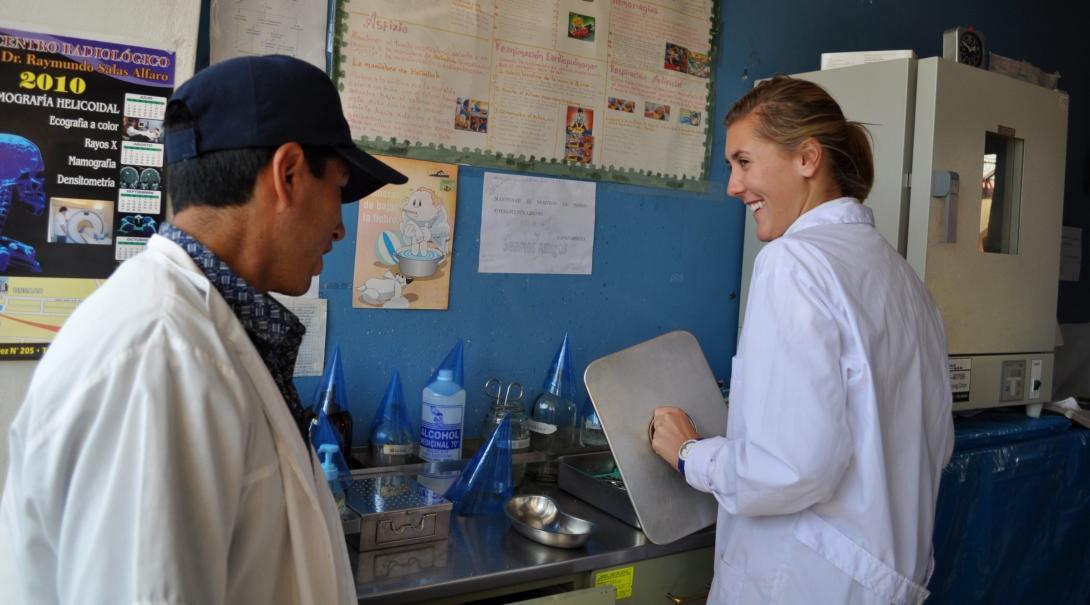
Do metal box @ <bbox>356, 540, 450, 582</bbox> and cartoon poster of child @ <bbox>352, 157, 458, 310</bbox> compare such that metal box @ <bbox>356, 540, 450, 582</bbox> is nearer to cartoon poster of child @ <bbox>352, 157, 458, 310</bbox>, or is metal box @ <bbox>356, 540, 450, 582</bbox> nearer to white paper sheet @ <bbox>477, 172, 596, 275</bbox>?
cartoon poster of child @ <bbox>352, 157, 458, 310</bbox>

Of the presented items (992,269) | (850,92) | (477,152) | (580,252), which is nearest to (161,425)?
(477,152)

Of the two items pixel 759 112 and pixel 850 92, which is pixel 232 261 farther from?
pixel 850 92

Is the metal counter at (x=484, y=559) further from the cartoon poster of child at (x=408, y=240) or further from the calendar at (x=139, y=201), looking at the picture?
the calendar at (x=139, y=201)

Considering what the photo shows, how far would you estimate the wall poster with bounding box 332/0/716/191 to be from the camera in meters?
2.01

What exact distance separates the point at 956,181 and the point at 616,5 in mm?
1026

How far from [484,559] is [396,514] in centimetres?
19

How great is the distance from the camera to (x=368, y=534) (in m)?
1.56

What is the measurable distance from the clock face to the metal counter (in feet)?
5.01

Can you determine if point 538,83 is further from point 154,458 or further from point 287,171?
point 154,458

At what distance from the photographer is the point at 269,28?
186 centimetres

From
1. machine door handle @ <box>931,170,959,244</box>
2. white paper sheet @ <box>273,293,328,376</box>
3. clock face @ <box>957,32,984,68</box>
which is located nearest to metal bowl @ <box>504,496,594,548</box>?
white paper sheet @ <box>273,293,328,376</box>

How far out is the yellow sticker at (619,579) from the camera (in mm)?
1677

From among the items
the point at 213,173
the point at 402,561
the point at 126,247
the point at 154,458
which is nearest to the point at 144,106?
the point at 126,247

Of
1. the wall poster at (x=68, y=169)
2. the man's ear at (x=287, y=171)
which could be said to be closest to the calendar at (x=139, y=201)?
the wall poster at (x=68, y=169)
